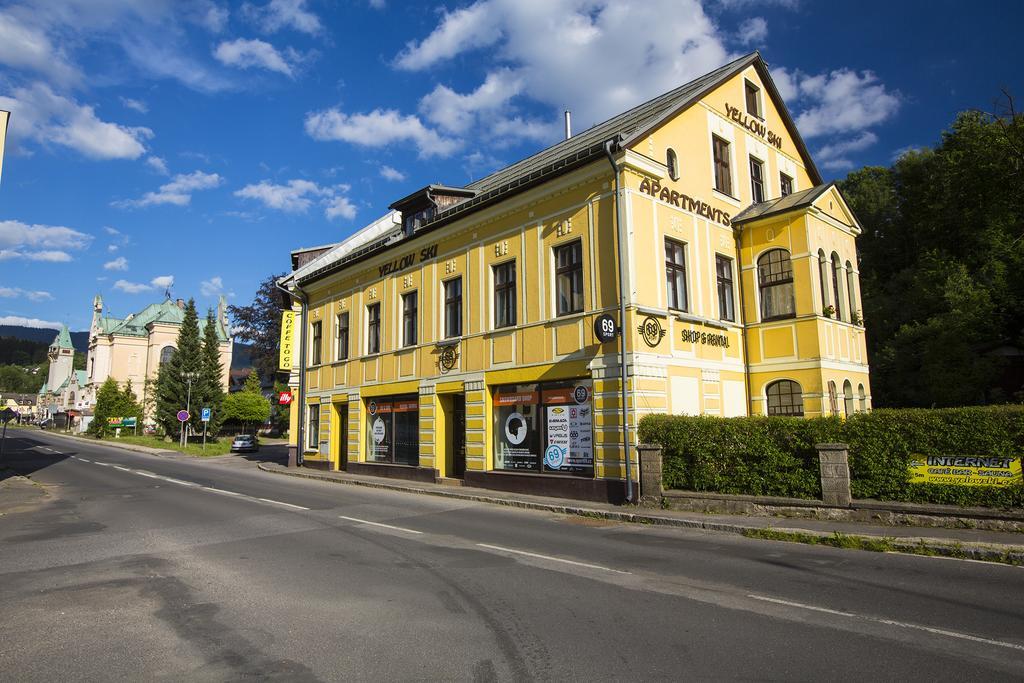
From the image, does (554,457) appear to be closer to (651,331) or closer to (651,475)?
(651,475)

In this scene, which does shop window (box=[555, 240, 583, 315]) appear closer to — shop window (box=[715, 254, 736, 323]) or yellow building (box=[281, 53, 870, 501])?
yellow building (box=[281, 53, 870, 501])

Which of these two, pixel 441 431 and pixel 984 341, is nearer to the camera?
pixel 441 431

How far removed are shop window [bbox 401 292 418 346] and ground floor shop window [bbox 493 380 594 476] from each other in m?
5.48

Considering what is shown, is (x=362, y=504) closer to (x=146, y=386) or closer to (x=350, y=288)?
(x=350, y=288)

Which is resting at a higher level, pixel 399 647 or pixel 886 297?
pixel 886 297

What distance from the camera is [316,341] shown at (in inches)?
1155

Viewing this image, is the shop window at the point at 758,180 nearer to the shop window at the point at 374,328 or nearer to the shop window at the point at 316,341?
the shop window at the point at 374,328

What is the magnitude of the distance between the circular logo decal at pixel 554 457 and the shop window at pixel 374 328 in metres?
10.4

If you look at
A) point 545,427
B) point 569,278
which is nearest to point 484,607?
point 545,427

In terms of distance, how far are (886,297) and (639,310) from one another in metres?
25.9

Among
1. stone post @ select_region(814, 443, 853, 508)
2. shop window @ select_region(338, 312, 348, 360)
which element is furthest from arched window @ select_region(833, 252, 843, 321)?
shop window @ select_region(338, 312, 348, 360)

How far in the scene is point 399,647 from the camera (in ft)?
17.3

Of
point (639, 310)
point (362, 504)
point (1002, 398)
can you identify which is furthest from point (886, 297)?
point (362, 504)

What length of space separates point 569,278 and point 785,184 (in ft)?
34.1
